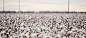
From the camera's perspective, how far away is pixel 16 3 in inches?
271

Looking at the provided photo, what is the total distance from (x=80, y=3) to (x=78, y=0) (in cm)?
37

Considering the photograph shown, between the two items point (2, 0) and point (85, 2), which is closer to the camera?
point (85, 2)

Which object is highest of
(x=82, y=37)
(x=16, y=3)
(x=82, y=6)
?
(x=16, y=3)

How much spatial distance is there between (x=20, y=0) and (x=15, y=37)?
5.91 m

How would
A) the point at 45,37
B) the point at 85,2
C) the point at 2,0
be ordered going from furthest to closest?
the point at 2,0 < the point at 85,2 < the point at 45,37

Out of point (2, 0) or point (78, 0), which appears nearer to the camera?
point (78, 0)

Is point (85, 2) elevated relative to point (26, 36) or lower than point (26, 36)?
elevated

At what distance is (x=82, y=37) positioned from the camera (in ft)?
5.83

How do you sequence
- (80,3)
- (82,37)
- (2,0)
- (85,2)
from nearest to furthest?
(82,37) < (80,3) < (85,2) < (2,0)

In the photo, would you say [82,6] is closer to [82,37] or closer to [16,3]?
[82,37]

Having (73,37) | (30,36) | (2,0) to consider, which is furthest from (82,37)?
(2,0)

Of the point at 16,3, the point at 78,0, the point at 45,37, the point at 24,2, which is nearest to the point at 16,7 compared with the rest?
the point at 16,3

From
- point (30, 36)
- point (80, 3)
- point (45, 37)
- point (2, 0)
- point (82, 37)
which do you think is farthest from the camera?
point (2, 0)

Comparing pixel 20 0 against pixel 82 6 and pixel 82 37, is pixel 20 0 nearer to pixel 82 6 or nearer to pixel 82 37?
pixel 82 6
